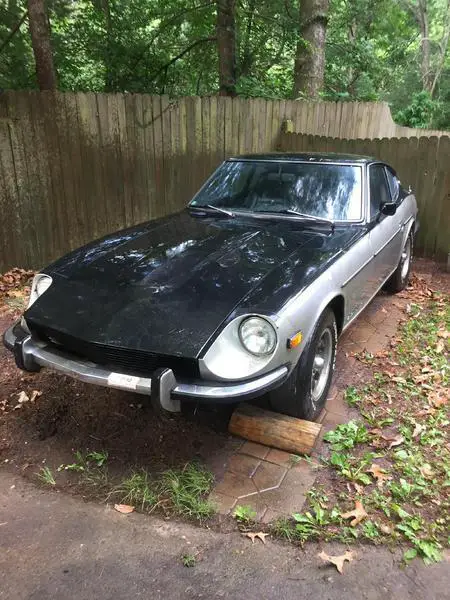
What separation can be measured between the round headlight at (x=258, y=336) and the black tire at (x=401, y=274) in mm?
3526

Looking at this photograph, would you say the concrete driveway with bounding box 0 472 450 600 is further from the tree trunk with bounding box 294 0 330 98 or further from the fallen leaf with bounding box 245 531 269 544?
the tree trunk with bounding box 294 0 330 98

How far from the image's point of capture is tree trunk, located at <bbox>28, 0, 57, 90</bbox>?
5.86 metres

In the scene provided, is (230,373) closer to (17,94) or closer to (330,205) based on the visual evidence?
(330,205)

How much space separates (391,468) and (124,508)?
1590mm

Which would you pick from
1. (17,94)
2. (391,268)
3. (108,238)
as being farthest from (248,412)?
(17,94)

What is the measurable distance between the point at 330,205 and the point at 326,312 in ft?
4.03

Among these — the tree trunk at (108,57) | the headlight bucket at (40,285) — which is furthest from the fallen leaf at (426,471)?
the tree trunk at (108,57)

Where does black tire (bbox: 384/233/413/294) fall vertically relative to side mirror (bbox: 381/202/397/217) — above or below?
below

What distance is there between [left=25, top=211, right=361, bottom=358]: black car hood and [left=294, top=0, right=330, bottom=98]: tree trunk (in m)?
7.38

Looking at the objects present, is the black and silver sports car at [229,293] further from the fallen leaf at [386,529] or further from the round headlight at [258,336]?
the fallen leaf at [386,529]

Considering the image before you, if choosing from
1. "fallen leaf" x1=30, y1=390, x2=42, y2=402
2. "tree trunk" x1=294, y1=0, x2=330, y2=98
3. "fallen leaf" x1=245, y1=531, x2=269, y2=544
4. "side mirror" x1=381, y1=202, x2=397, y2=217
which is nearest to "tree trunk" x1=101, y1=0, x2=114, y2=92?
"tree trunk" x1=294, y1=0, x2=330, y2=98

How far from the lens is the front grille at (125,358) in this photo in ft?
8.25

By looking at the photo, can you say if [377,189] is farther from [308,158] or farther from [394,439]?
[394,439]

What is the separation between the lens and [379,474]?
285 centimetres
